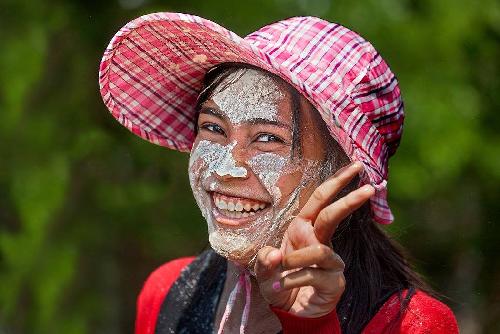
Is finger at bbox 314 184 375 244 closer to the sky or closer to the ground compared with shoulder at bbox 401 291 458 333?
closer to the sky

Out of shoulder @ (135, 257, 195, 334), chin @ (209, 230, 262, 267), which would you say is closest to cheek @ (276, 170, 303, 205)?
chin @ (209, 230, 262, 267)

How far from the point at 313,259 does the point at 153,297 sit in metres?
0.90

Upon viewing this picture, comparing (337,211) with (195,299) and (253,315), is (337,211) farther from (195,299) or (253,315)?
(195,299)

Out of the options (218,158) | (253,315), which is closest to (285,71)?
(218,158)

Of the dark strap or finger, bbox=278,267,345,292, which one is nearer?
finger, bbox=278,267,345,292

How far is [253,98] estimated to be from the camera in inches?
82.4

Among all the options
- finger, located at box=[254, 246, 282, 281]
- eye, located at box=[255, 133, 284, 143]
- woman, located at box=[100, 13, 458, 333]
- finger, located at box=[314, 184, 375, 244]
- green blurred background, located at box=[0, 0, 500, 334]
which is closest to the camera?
finger, located at box=[314, 184, 375, 244]

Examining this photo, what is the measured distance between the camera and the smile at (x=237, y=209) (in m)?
A: 2.09

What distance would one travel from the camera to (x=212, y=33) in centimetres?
206

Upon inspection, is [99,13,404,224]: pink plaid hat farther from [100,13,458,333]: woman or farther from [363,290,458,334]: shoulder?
[363,290,458,334]: shoulder

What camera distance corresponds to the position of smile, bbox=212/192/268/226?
2086 millimetres

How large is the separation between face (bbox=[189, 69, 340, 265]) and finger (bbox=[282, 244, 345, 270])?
1.08 ft

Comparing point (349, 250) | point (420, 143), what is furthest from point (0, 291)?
point (349, 250)

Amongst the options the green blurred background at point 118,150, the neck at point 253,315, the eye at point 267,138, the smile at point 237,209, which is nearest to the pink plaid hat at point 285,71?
the eye at point 267,138
